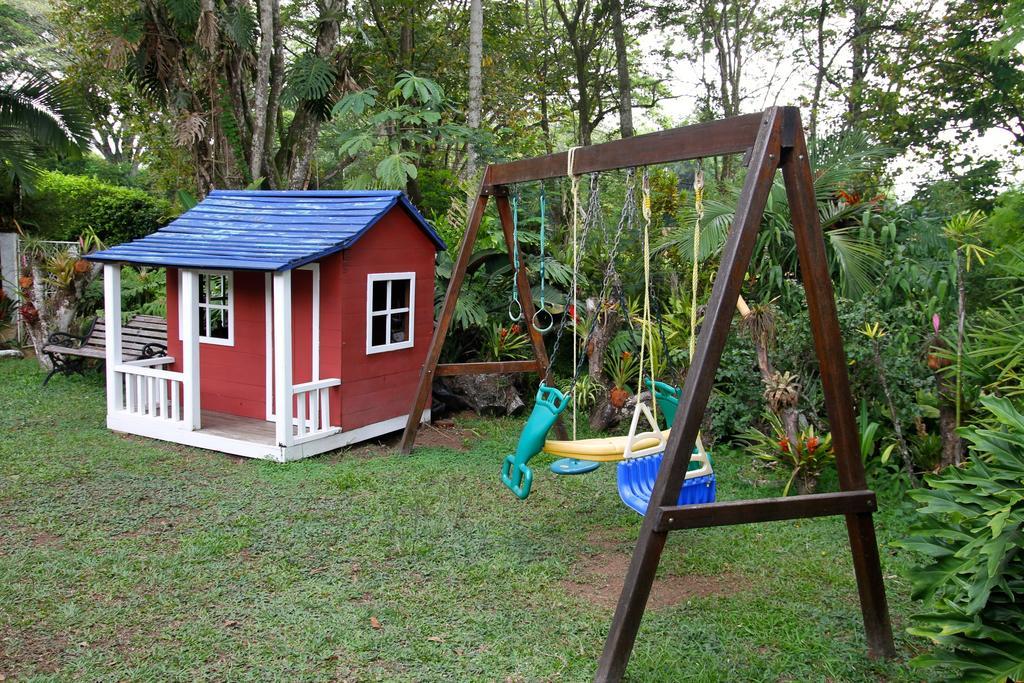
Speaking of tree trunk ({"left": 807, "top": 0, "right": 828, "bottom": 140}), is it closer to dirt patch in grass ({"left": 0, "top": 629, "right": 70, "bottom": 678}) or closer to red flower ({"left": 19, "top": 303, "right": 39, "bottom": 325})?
red flower ({"left": 19, "top": 303, "right": 39, "bottom": 325})

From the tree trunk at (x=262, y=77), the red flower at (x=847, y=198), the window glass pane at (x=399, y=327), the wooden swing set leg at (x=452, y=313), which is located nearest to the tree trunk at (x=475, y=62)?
the tree trunk at (x=262, y=77)

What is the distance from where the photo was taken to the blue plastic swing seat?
407 centimetres

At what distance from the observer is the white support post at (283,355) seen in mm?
6434

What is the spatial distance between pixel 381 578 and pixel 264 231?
4290 millimetres

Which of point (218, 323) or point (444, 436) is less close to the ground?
point (218, 323)

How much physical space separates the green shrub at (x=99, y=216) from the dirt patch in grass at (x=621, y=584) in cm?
1223

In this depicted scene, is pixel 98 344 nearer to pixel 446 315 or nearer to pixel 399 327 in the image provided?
pixel 399 327

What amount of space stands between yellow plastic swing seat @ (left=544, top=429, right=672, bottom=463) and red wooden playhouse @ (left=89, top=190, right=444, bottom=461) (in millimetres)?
3089

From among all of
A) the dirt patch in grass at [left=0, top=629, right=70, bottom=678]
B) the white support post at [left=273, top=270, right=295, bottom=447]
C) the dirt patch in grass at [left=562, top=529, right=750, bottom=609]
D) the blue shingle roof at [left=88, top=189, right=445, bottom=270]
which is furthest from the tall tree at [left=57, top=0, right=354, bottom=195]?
the dirt patch in grass at [left=562, top=529, right=750, bottom=609]

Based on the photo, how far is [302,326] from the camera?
7.27m

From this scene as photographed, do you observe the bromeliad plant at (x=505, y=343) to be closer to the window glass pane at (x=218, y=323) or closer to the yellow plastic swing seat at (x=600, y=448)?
the window glass pane at (x=218, y=323)

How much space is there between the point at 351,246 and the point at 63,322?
579 centimetres

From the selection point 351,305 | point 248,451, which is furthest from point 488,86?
point 248,451

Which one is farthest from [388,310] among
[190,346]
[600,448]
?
[600,448]
